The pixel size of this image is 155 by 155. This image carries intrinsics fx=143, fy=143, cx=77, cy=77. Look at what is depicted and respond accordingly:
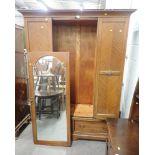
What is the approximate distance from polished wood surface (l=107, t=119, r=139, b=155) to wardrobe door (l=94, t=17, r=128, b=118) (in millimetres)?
319

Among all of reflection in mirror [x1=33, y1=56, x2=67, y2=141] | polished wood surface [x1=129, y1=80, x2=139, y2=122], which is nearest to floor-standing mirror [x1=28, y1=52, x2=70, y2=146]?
reflection in mirror [x1=33, y1=56, x2=67, y2=141]

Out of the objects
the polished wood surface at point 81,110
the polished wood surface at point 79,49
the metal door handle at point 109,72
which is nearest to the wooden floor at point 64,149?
the polished wood surface at point 81,110

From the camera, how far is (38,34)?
2170 millimetres

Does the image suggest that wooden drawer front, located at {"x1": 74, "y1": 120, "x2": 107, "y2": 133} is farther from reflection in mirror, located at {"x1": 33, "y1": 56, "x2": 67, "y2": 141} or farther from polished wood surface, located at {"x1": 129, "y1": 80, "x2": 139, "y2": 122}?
polished wood surface, located at {"x1": 129, "y1": 80, "x2": 139, "y2": 122}

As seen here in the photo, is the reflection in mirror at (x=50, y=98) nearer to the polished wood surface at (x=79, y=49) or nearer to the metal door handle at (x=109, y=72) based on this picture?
the polished wood surface at (x=79, y=49)

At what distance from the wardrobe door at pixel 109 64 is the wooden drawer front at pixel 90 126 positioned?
191 mm

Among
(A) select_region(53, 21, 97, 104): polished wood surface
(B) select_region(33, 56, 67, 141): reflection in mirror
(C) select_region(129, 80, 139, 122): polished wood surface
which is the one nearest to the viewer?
(C) select_region(129, 80, 139, 122): polished wood surface

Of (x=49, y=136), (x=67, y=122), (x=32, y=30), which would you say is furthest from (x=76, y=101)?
(x=32, y=30)

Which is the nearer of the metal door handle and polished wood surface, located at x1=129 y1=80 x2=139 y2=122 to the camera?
polished wood surface, located at x1=129 y1=80 x2=139 y2=122

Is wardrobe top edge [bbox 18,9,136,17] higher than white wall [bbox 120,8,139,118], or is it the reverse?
wardrobe top edge [bbox 18,9,136,17]

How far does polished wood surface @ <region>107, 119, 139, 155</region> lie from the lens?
55.2 inches

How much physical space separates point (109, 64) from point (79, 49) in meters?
0.78
